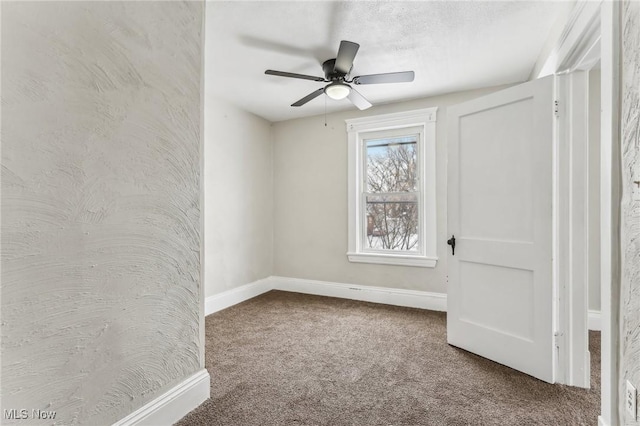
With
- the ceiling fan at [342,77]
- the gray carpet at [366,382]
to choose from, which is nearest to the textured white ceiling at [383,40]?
the ceiling fan at [342,77]

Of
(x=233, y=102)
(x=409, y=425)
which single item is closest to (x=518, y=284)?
(x=409, y=425)

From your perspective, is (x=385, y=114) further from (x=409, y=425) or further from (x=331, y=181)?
(x=409, y=425)

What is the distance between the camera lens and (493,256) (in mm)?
2295

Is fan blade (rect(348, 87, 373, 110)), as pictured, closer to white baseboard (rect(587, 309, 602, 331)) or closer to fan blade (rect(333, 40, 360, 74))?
fan blade (rect(333, 40, 360, 74))

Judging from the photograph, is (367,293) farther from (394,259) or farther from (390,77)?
(390,77)

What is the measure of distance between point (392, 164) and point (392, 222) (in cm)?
72

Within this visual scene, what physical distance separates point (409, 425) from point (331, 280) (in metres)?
2.58

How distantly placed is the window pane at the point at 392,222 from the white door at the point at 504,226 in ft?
3.96

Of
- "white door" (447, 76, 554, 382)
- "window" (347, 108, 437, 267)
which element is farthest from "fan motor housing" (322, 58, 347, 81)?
"window" (347, 108, 437, 267)

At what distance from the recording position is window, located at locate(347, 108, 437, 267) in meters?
3.62

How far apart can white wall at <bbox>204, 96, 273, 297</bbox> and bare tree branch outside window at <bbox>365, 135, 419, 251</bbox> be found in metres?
1.44

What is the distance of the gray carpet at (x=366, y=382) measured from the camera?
1.69m

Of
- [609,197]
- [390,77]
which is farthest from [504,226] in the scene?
[390,77]

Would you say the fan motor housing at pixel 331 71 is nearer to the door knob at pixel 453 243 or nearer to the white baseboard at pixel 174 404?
the door knob at pixel 453 243
